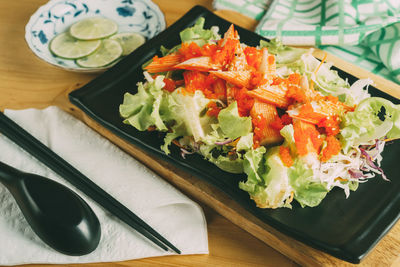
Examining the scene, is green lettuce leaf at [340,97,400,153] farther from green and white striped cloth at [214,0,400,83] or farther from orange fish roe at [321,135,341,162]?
green and white striped cloth at [214,0,400,83]

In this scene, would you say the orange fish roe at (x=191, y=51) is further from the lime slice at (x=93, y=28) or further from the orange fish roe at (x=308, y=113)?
the lime slice at (x=93, y=28)

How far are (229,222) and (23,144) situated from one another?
104 centimetres

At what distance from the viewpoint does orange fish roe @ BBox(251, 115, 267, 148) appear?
5.81 feet

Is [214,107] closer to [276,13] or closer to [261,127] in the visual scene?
[261,127]

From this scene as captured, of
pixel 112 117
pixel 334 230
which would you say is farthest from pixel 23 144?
pixel 334 230

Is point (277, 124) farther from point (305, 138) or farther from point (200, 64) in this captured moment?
point (200, 64)

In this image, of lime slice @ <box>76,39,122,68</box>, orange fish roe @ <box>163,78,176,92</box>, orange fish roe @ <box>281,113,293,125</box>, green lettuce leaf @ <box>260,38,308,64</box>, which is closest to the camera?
orange fish roe @ <box>281,113,293,125</box>

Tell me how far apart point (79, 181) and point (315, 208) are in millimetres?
1033

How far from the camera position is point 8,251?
1693 millimetres

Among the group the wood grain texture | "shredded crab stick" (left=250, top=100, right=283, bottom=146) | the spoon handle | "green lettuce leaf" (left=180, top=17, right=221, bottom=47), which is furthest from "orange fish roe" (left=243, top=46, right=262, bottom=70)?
the spoon handle

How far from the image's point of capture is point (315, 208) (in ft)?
5.56

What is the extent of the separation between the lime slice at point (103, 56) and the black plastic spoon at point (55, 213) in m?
0.90

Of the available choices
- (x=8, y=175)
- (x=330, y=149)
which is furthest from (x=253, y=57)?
(x=8, y=175)

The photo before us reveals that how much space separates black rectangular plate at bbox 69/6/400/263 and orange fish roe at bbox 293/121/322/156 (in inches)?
9.0
